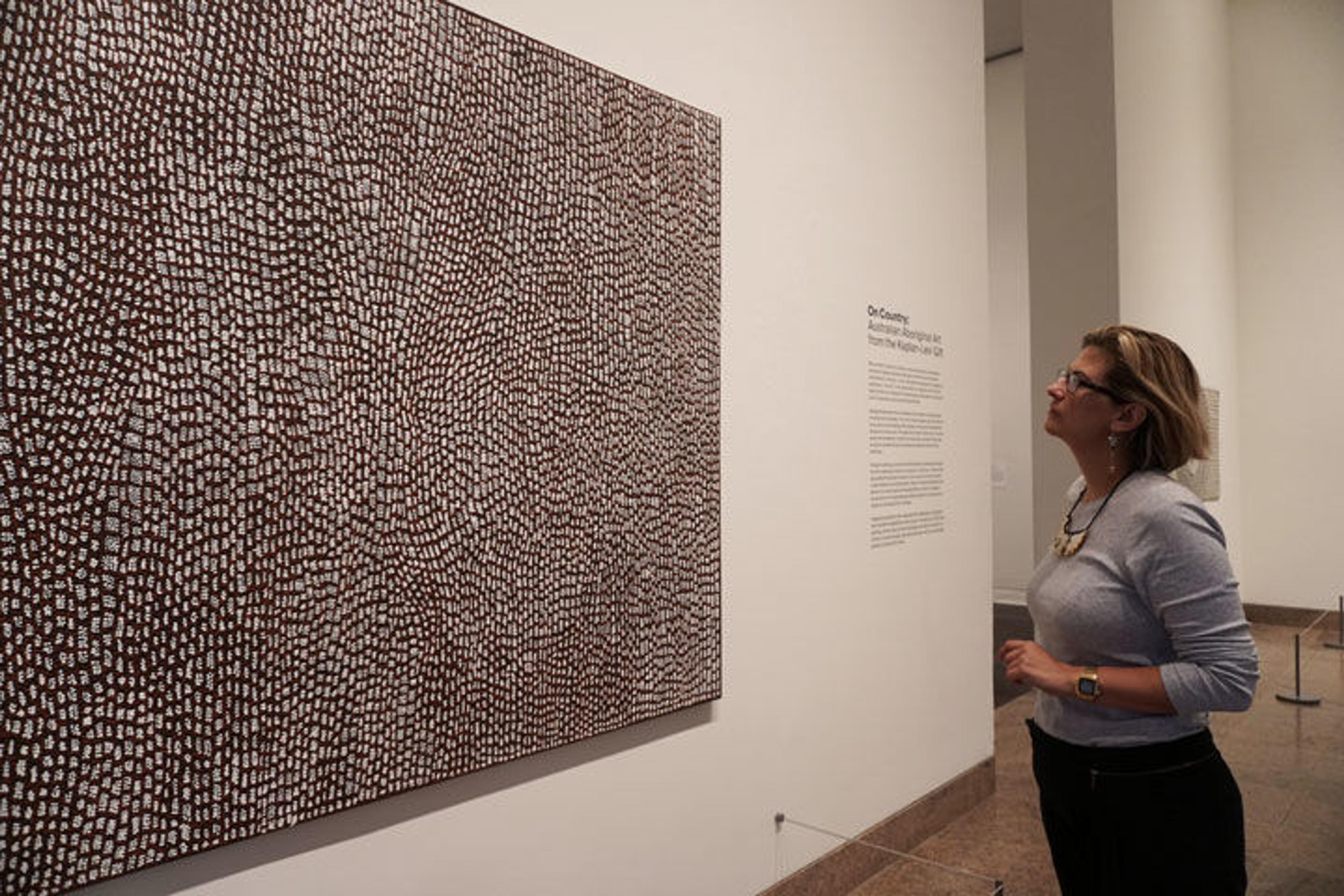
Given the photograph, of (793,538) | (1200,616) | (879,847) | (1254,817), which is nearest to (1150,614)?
→ (1200,616)

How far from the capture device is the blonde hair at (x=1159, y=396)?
77.5 inches

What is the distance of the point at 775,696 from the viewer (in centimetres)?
269

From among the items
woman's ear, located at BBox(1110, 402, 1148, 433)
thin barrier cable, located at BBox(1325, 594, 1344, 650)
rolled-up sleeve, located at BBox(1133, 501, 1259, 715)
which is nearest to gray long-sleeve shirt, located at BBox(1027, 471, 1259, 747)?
rolled-up sleeve, located at BBox(1133, 501, 1259, 715)

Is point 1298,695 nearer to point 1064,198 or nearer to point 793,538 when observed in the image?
point 1064,198

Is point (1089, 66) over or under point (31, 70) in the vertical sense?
over

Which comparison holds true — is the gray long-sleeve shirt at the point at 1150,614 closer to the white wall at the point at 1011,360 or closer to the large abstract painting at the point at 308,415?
the large abstract painting at the point at 308,415

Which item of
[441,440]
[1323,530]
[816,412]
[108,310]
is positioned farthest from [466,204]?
[1323,530]

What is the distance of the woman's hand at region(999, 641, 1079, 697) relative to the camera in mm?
1926

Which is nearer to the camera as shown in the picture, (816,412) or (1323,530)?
(816,412)

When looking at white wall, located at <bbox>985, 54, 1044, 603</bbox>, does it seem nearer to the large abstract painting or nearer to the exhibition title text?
the exhibition title text

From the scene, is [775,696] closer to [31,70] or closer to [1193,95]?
[31,70]

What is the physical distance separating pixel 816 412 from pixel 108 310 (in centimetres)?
198

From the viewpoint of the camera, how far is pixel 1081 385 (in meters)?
2.06

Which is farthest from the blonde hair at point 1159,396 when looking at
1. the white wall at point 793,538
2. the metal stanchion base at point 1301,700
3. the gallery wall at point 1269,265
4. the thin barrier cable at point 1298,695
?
the gallery wall at point 1269,265
